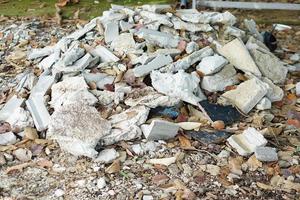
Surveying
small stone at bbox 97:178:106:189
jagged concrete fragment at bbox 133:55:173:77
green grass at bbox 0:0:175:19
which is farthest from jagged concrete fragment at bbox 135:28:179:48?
green grass at bbox 0:0:175:19

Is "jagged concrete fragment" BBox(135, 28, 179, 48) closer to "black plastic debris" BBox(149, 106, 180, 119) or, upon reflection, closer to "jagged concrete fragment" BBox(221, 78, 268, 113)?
"jagged concrete fragment" BBox(221, 78, 268, 113)

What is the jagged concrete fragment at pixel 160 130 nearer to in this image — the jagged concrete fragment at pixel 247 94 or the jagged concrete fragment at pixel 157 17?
the jagged concrete fragment at pixel 247 94

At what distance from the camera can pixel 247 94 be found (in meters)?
5.30

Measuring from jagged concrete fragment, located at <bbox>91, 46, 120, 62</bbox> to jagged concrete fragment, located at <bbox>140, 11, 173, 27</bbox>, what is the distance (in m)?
0.72

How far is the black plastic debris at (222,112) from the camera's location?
16.6 ft

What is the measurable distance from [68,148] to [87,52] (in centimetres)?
147

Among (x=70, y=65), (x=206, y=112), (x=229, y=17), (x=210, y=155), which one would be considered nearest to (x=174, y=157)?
(x=210, y=155)

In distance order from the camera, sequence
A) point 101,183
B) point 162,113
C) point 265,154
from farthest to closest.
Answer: point 162,113, point 265,154, point 101,183

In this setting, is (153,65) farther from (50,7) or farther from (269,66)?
(50,7)

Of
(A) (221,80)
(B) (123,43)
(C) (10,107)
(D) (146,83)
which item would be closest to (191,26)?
(B) (123,43)

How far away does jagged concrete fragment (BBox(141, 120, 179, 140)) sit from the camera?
471 cm

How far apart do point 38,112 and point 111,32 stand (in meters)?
1.41

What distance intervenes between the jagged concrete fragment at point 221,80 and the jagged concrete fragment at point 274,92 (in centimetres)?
34

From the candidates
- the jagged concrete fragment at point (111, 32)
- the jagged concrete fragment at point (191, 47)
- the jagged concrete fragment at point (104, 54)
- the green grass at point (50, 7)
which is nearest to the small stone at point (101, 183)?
the jagged concrete fragment at point (104, 54)
